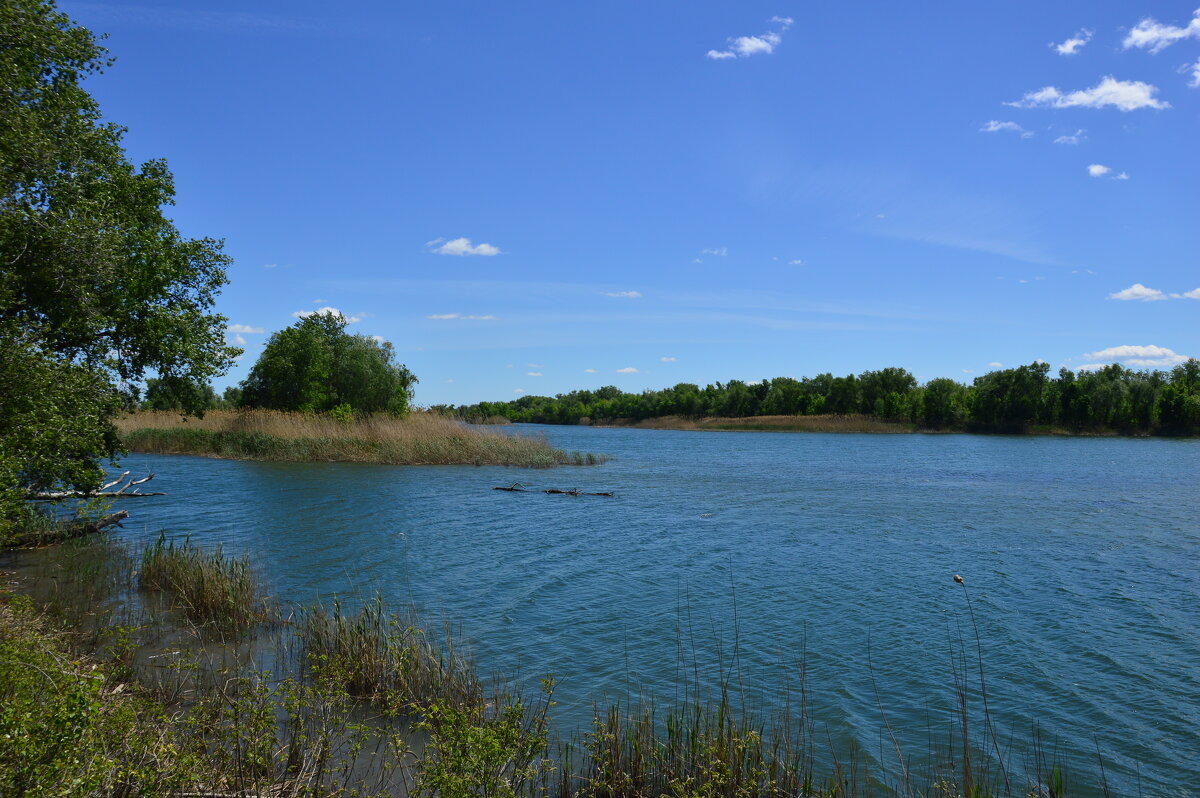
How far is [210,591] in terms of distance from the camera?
963 centimetres

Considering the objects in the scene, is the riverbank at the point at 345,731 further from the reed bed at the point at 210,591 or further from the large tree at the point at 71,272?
the large tree at the point at 71,272

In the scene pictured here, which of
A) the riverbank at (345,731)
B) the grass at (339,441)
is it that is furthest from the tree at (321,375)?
the riverbank at (345,731)

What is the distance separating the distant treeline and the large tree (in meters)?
48.0

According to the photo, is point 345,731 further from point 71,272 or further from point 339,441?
point 339,441

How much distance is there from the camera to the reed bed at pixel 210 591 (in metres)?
9.34

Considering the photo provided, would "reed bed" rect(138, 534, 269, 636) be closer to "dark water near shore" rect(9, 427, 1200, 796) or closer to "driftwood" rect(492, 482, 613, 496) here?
"dark water near shore" rect(9, 427, 1200, 796)

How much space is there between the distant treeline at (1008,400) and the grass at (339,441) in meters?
23.4

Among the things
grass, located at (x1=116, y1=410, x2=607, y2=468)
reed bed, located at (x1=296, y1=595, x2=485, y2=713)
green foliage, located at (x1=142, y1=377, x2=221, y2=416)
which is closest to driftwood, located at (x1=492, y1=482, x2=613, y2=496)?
grass, located at (x1=116, y1=410, x2=607, y2=468)

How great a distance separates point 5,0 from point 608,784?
12.4 meters

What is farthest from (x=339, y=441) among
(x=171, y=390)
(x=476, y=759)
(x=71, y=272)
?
(x=476, y=759)

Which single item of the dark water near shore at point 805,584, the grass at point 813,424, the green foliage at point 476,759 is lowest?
the dark water near shore at point 805,584

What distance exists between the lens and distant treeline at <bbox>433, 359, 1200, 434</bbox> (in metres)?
75.9

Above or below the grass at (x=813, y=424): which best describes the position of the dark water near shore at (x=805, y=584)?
below

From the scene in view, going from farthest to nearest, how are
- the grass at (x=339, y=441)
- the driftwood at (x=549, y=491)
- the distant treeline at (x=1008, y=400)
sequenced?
the distant treeline at (x=1008, y=400) < the grass at (x=339, y=441) < the driftwood at (x=549, y=491)
